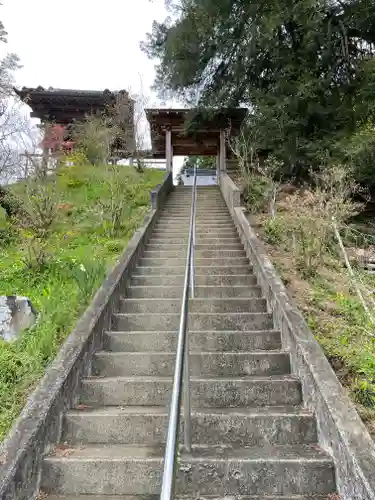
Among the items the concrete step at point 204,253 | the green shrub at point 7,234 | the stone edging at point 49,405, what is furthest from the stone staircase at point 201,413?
the green shrub at point 7,234

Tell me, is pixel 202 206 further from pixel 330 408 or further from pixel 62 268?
pixel 330 408

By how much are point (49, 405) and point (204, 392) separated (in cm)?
118

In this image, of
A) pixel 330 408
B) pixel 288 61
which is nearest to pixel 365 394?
Answer: pixel 330 408

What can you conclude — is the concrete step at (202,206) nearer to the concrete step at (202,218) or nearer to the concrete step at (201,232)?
the concrete step at (202,218)

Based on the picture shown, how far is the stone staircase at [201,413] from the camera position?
99.5 inches

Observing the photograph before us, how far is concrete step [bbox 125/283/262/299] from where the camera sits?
17.3 feet

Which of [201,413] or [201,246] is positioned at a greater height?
[201,246]

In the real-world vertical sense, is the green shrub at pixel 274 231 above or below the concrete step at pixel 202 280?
above

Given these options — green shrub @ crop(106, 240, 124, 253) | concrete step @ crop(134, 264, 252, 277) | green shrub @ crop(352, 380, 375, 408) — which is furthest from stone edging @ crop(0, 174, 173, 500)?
green shrub @ crop(106, 240, 124, 253)

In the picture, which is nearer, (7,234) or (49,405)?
(49,405)

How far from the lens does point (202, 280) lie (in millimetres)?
5695

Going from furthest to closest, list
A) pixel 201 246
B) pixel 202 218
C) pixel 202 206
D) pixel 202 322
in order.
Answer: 1. pixel 202 206
2. pixel 202 218
3. pixel 201 246
4. pixel 202 322

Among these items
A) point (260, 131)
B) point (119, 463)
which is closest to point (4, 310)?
point (119, 463)

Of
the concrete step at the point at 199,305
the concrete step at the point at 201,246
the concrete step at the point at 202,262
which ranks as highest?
the concrete step at the point at 201,246
